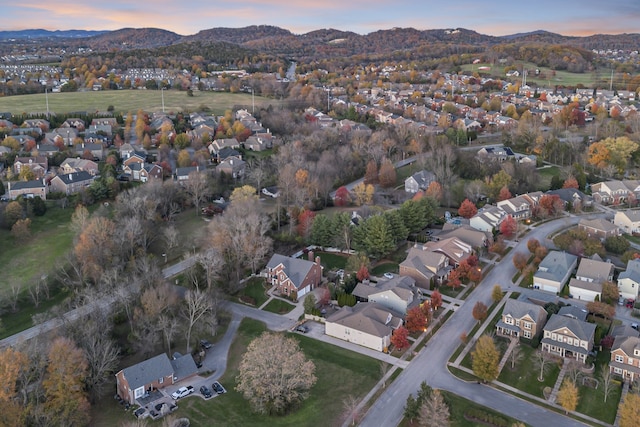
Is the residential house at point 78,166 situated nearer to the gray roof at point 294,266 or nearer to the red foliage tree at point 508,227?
the gray roof at point 294,266

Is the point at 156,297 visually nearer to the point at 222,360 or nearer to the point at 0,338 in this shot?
the point at 222,360

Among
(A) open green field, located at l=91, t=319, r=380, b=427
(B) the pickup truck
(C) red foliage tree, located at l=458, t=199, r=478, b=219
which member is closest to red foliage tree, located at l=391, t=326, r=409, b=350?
(A) open green field, located at l=91, t=319, r=380, b=427

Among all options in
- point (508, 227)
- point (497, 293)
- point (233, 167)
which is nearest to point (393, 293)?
point (497, 293)

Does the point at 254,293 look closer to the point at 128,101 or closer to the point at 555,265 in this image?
the point at 555,265

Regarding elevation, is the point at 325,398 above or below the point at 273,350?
below

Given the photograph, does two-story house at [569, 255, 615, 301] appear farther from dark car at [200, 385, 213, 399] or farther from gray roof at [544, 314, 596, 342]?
dark car at [200, 385, 213, 399]

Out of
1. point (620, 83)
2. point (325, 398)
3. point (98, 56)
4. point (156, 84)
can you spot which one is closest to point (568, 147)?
point (325, 398)
